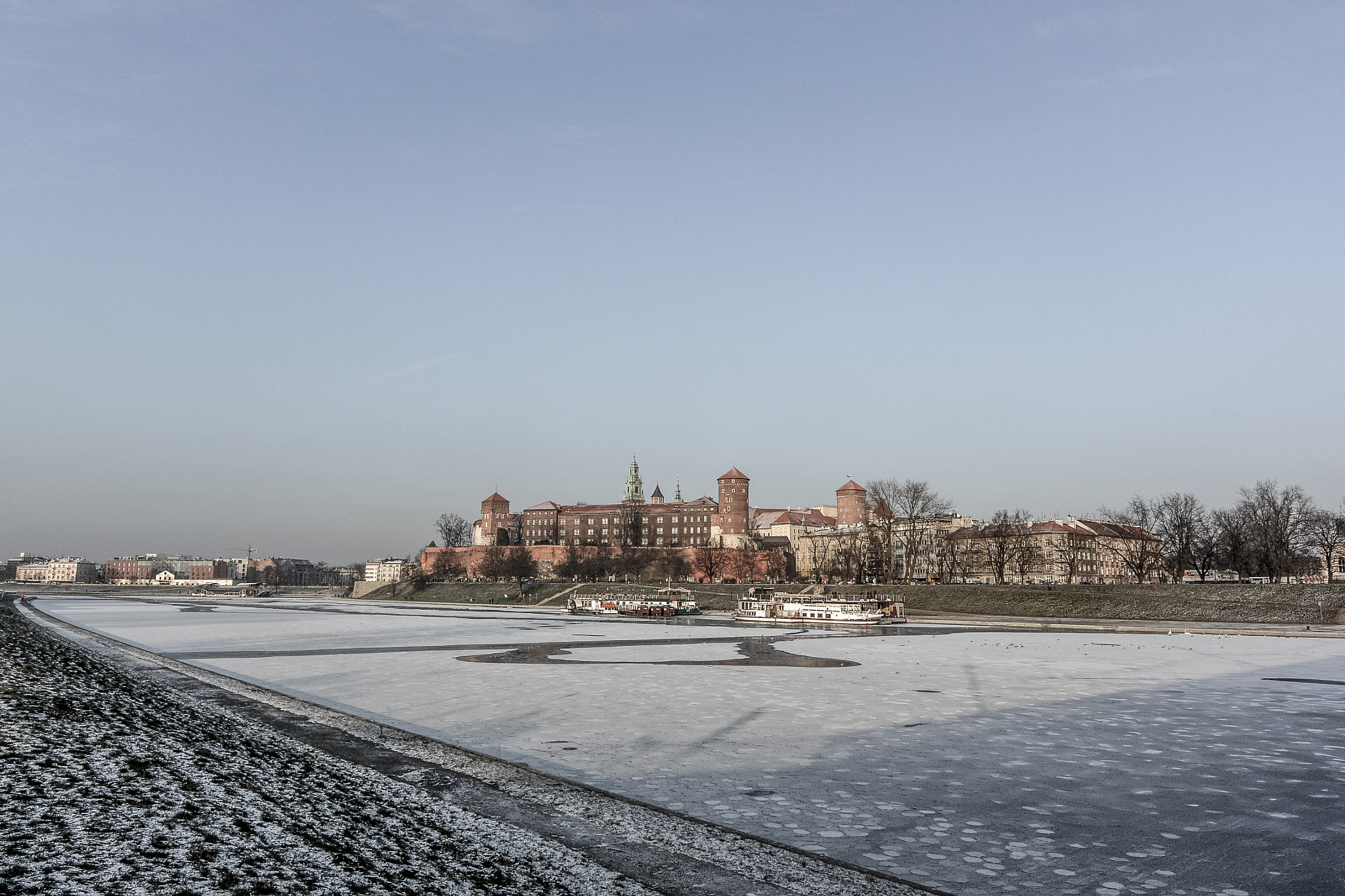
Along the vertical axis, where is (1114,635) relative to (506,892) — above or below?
below

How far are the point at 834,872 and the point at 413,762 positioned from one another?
6.89 metres

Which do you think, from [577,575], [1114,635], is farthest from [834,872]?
[577,575]

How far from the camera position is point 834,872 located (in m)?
8.13

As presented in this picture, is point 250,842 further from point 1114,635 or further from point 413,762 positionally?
point 1114,635

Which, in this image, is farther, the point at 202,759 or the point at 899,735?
the point at 899,735

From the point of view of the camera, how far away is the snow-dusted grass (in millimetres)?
7527

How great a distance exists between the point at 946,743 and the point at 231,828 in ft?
35.2

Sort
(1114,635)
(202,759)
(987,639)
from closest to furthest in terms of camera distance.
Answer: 1. (202,759)
2. (987,639)
3. (1114,635)

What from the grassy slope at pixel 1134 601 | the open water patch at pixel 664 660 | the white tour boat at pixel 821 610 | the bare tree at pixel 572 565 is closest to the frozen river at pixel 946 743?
the open water patch at pixel 664 660

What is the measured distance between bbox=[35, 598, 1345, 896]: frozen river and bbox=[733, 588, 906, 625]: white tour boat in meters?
31.1

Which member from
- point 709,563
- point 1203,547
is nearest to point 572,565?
point 709,563

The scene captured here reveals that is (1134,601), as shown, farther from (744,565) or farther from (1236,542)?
(744,565)

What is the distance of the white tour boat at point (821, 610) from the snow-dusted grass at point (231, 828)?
54.0 m

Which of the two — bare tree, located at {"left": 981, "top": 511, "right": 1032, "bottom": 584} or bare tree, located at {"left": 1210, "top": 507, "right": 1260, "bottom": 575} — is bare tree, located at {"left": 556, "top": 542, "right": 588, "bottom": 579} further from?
bare tree, located at {"left": 1210, "top": 507, "right": 1260, "bottom": 575}
